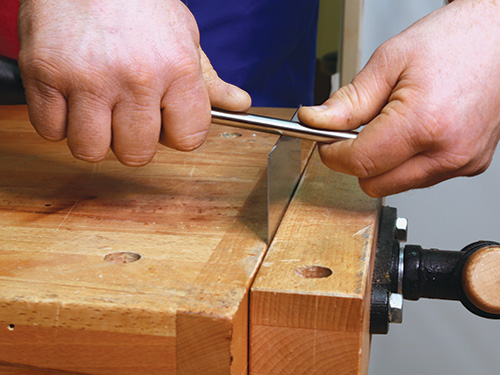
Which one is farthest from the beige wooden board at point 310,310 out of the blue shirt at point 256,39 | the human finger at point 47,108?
the blue shirt at point 256,39

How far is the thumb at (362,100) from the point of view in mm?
577

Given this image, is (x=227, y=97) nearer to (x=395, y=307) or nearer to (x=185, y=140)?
(x=185, y=140)

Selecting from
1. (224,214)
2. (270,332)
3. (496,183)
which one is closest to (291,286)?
(270,332)

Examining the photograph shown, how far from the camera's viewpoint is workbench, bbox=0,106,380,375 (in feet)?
1.30

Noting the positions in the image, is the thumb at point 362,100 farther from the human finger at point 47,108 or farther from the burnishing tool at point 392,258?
the human finger at point 47,108

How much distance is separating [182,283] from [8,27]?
910mm

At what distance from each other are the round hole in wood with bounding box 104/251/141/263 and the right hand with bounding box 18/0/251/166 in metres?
0.14

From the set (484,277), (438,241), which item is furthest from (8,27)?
(438,241)

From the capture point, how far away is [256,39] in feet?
4.03

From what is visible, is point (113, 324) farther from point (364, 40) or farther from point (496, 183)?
point (364, 40)

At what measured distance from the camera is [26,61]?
0.54 meters

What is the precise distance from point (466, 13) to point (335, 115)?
6.5 inches

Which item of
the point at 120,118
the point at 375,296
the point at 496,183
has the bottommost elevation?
the point at 496,183

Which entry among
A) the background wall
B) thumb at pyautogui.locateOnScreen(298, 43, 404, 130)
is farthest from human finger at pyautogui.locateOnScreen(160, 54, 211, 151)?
the background wall
